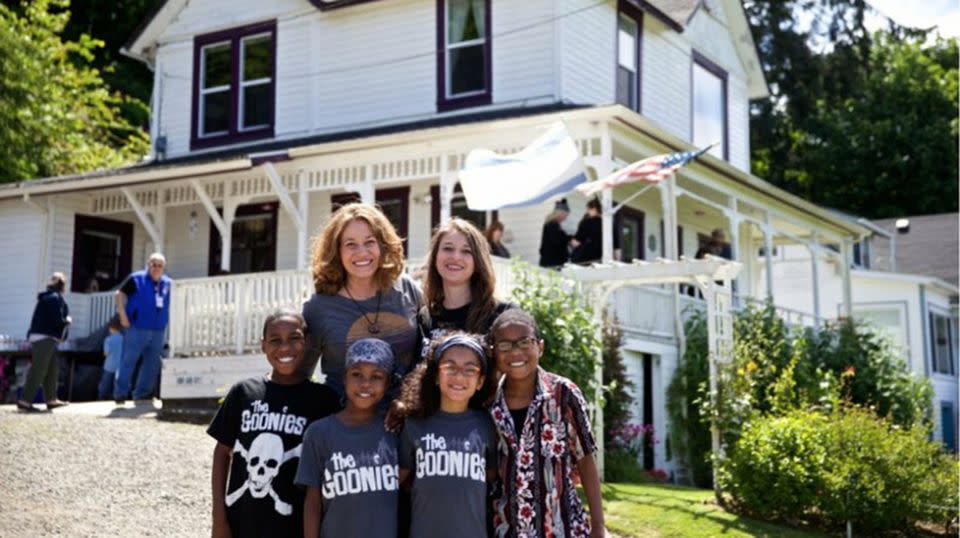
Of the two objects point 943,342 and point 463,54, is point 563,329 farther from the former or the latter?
point 943,342

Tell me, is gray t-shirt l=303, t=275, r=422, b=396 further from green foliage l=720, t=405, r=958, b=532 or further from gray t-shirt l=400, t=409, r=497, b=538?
green foliage l=720, t=405, r=958, b=532

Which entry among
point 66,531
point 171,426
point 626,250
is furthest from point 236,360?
point 626,250

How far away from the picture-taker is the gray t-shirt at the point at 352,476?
15.4 ft

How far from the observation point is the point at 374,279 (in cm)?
536

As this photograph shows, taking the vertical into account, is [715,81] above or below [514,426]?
above

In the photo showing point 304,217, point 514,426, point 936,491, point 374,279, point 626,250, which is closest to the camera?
point 514,426

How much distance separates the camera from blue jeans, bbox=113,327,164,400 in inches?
576

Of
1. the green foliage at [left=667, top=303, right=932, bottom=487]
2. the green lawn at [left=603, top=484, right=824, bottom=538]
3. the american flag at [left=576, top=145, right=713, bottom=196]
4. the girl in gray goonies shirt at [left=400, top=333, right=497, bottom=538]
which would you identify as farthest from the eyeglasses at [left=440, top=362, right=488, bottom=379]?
the american flag at [left=576, top=145, right=713, bottom=196]

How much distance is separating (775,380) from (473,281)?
10.4 m

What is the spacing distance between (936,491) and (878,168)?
3358 centimetres

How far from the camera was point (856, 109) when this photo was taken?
143ft

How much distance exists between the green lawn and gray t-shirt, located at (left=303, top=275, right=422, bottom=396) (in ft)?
17.1

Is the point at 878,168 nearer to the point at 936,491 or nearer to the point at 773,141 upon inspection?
the point at 773,141

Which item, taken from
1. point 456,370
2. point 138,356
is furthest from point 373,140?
point 456,370
